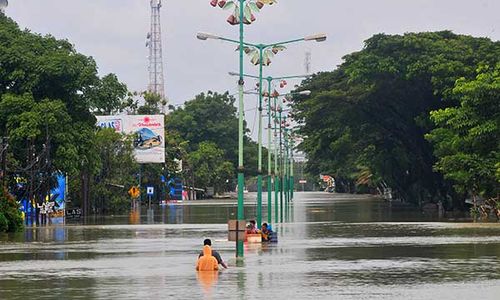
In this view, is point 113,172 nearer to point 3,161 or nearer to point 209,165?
point 3,161

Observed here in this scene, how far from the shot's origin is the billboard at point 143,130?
104m

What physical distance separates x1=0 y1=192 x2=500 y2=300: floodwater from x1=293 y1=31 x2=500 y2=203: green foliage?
2529cm

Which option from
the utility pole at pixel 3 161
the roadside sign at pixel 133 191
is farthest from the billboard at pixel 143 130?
the utility pole at pixel 3 161

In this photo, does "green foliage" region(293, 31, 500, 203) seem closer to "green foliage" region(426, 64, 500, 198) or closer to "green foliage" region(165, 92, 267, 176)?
"green foliage" region(426, 64, 500, 198)

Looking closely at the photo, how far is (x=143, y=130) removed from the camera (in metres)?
104

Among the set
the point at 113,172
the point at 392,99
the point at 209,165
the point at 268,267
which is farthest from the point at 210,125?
the point at 268,267

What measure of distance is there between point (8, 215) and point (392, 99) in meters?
33.5

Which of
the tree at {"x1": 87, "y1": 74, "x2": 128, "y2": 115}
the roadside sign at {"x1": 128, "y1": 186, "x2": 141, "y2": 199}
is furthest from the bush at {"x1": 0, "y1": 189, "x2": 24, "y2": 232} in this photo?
the roadside sign at {"x1": 128, "y1": 186, "x2": 141, "y2": 199}

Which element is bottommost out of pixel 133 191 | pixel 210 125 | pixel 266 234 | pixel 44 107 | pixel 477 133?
pixel 266 234

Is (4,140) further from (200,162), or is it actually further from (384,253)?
(200,162)

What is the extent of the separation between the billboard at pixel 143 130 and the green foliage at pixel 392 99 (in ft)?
54.3

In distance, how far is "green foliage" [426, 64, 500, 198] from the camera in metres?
59.9

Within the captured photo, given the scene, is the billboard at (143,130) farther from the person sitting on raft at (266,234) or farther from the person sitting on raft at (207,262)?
the person sitting on raft at (207,262)

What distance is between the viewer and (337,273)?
2606cm
